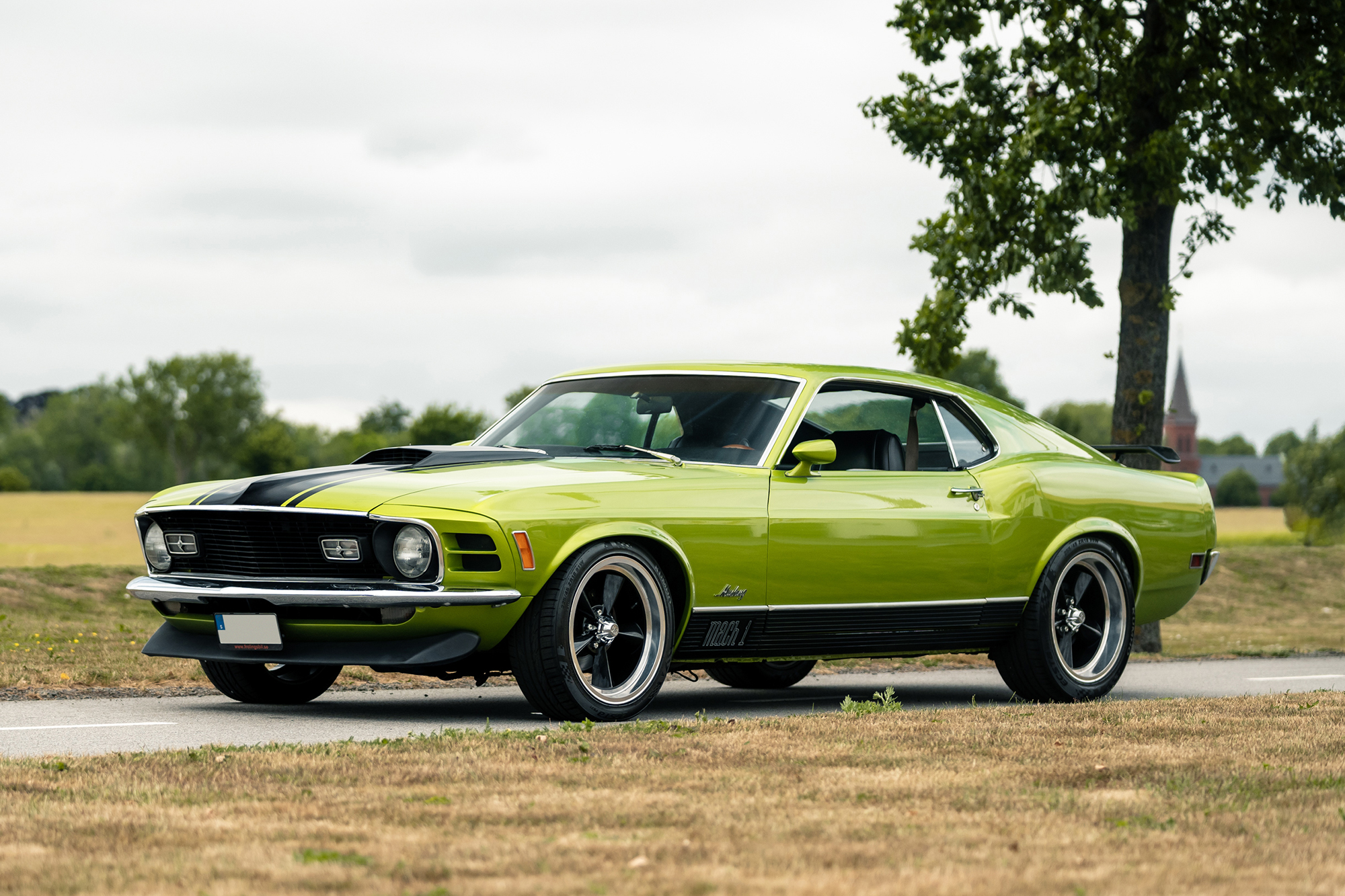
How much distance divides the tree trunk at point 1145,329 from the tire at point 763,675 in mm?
6917

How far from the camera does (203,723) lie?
749 cm

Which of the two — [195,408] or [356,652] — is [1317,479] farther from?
[195,408]

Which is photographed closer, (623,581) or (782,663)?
(623,581)

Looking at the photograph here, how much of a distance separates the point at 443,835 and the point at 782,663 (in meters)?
6.19

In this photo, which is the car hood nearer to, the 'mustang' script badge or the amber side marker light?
the amber side marker light

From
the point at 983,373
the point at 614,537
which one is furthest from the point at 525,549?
the point at 983,373

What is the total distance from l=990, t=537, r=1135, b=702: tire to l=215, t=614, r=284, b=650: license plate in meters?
3.90

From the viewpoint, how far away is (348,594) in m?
6.98

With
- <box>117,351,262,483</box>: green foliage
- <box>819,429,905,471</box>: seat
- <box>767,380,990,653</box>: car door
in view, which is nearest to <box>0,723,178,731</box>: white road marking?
<box>767,380,990,653</box>: car door

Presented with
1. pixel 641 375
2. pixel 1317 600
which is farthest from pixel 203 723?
pixel 1317 600

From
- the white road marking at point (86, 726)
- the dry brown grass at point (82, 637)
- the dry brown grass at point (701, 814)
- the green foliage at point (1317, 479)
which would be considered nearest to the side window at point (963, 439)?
the dry brown grass at point (701, 814)

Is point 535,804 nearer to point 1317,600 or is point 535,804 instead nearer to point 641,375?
point 641,375

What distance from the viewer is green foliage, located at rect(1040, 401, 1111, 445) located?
116062 millimetres

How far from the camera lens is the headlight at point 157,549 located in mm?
7883
